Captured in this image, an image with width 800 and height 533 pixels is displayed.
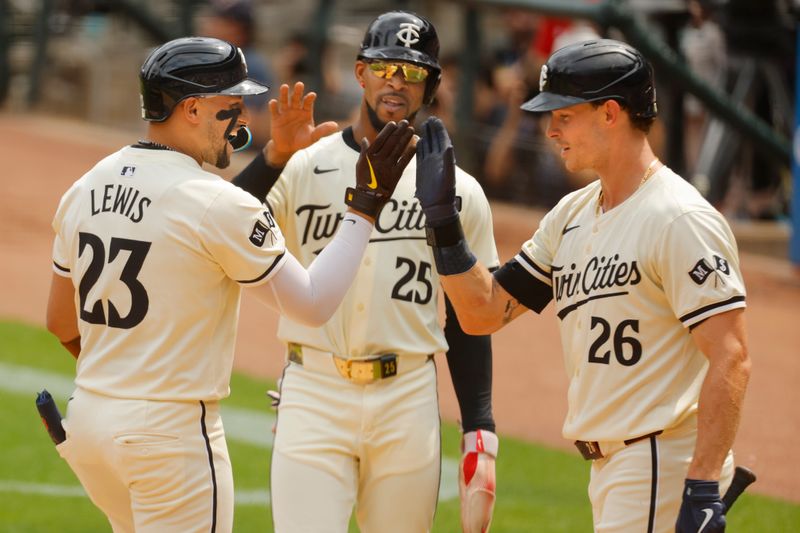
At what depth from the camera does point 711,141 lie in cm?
1278

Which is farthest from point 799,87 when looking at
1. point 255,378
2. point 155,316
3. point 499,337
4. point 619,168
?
point 155,316

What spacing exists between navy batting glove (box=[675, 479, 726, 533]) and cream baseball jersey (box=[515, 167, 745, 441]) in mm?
237

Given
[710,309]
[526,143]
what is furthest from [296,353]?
[526,143]

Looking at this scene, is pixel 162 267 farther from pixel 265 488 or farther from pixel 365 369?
pixel 265 488

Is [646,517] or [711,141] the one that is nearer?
[646,517]

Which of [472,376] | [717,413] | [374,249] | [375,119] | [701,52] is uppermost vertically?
[375,119]

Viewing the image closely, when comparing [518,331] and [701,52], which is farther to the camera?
[701,52]

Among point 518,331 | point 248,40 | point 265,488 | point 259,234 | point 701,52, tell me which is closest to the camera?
point 259,234

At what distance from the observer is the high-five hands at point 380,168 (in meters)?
3.88

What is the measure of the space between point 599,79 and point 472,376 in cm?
125

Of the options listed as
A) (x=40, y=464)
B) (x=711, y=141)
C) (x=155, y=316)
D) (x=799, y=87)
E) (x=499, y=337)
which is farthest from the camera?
(x=711, y=141)

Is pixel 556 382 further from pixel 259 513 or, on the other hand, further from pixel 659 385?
pixel 659 385

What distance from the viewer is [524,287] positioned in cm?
414

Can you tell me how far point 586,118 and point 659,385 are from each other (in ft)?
2.55
